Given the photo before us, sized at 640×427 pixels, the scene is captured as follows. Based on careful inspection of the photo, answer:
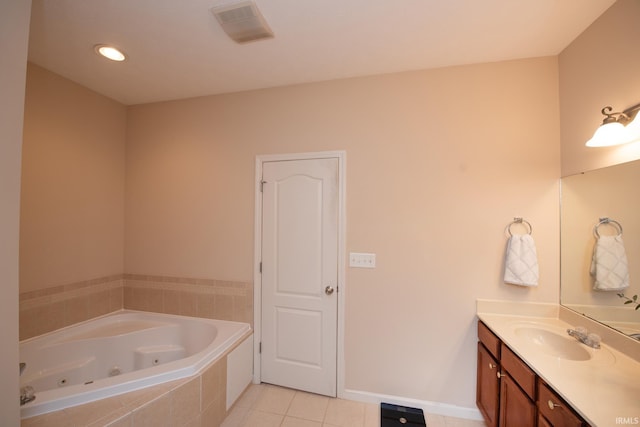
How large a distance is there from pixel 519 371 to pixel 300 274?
1.50 metres

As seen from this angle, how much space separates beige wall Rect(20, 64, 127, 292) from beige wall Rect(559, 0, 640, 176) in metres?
3.80

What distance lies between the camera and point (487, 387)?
61.7 inches

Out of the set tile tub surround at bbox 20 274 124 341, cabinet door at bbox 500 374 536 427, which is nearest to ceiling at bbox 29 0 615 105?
tile tub surround at bbox 20 274 124 341

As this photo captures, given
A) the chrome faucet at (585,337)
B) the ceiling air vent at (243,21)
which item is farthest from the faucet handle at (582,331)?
the ceiling air vent at (243,21)

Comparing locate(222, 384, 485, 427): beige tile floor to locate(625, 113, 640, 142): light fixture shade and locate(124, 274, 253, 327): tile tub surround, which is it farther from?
locate(625, 113, 640, 142): light fixture shade

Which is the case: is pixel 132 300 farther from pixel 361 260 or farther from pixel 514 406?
pixel 514 406

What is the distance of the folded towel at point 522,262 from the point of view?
1584mm

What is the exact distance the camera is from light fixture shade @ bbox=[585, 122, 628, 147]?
1.21 meters

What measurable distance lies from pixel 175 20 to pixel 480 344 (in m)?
2.92

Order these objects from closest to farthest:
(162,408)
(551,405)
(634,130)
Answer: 1. (551,405)
2. (634,130)
3. (162,408)

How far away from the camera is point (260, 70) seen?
1.87m

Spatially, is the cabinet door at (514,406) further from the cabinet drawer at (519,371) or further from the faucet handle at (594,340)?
the faucet handle at (594,340)

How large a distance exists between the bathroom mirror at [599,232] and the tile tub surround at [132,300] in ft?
7.82

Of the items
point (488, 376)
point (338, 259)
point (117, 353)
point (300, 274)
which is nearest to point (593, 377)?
A: point (488, 376)
